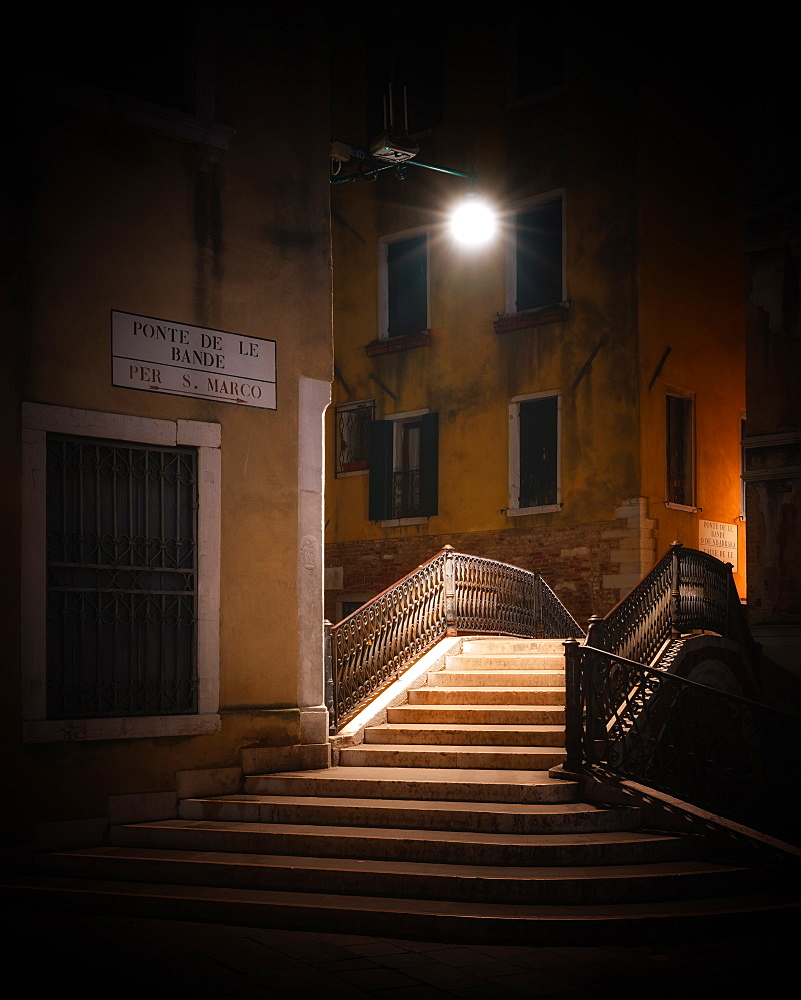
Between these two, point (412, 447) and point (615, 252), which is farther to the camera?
point (412, 447)

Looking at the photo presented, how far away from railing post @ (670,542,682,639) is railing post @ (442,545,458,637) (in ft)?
8.07

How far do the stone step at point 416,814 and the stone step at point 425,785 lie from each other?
7 cm

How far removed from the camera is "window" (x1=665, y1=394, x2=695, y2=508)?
18.1 m

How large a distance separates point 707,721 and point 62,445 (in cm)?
553

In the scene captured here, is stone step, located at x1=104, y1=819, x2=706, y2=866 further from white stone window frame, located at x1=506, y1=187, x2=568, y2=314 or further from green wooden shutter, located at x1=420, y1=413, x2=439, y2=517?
white stone window frame, located at x1=506, y1=187, x2=568, y2=314

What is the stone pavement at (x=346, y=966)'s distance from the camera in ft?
19.1

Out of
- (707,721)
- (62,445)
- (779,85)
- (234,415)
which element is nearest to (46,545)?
(62,445)

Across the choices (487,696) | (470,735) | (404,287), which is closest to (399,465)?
(404,287)

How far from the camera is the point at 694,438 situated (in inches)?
727

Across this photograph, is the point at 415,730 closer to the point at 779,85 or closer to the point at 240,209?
the point at 240,209

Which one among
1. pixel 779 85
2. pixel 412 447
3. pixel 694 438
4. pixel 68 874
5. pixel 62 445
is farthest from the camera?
pixel 412 447

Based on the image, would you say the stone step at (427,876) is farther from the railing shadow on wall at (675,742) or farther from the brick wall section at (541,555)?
the brick wall section at (541,555)

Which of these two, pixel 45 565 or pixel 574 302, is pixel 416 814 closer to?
pixel 45 565

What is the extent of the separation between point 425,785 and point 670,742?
1.98 meters
